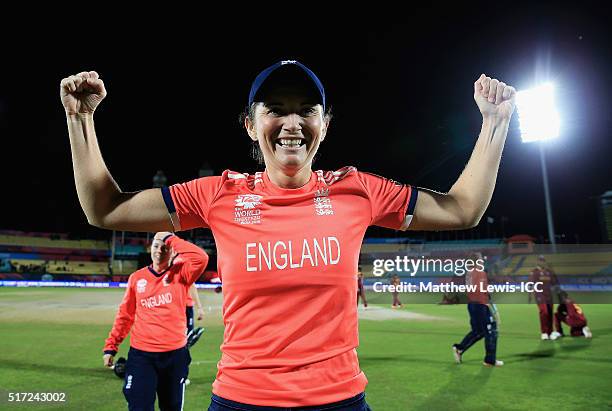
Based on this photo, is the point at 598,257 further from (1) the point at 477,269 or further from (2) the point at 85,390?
(2) the point at 85,390

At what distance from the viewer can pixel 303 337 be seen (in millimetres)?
1927

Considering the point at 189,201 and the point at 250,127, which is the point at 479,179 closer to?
the point at 250,127

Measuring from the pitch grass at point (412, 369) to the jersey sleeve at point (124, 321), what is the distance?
159 cm

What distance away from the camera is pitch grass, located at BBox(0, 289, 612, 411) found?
303 inches

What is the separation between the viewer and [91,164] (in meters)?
2.02

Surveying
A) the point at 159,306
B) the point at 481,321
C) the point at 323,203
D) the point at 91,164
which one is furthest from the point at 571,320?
the point at 91,164

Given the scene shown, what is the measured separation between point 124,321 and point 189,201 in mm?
4801

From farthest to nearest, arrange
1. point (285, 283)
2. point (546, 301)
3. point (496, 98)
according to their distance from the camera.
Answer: point (546, 301) < point (496, 98) < point (285, 283)

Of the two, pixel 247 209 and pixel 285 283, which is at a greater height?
pixel 247 209

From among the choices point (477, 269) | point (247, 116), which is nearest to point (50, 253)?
point (477, 269)

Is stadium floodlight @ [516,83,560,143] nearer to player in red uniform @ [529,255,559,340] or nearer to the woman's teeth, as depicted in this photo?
player in red uniform @ [529,255,559,340]

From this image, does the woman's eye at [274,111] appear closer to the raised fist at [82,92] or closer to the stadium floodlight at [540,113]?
the raised fist at [82,92]

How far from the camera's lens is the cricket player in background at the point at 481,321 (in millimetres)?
10320

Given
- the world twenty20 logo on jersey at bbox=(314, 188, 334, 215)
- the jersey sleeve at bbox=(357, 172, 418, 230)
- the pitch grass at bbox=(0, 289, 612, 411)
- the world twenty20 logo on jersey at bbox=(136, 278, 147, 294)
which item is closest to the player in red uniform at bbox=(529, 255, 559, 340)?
the pitch grass at bbox=(0, 289, 612, 411)
